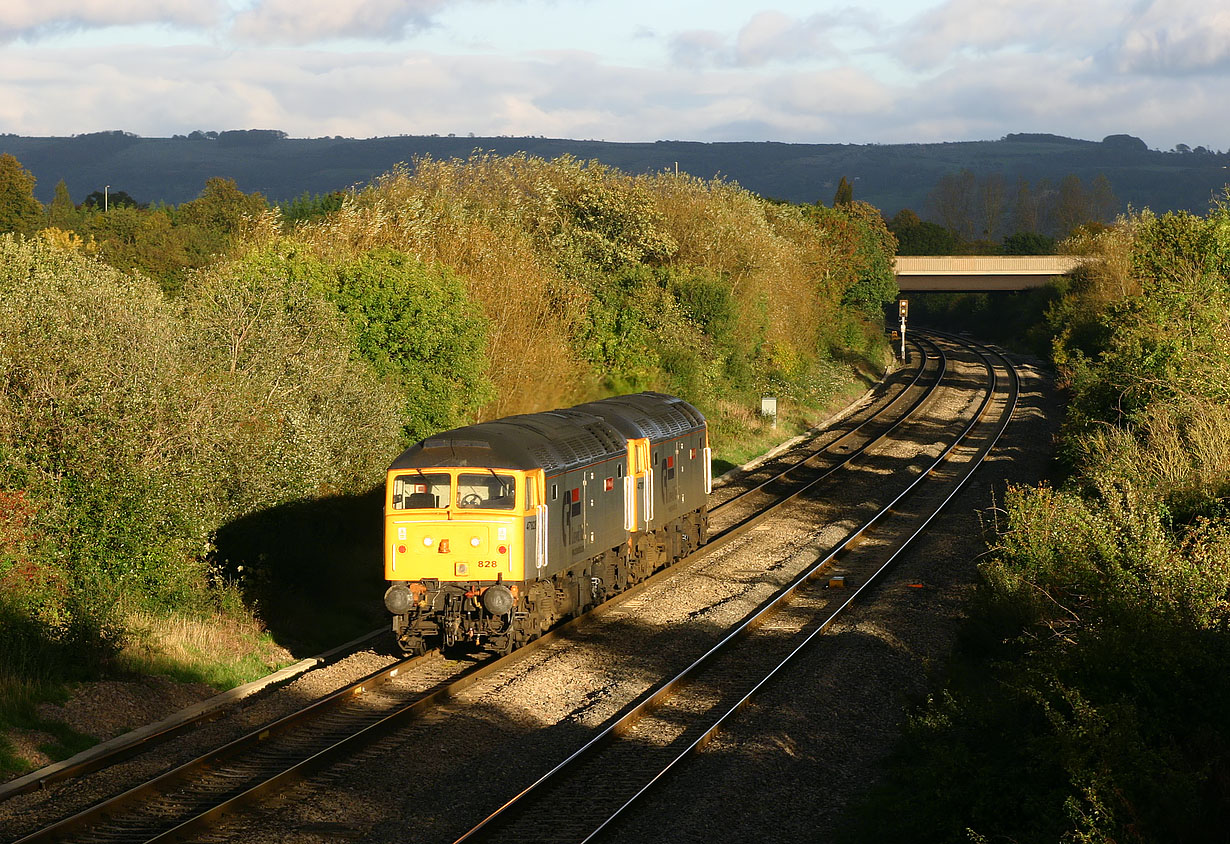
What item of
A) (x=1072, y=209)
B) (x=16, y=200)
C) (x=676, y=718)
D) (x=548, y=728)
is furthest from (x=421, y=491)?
(x=1072, y=209)

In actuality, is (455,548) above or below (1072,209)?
below

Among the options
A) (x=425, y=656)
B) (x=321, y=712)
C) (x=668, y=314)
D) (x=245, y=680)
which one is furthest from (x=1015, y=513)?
(x=668, y=314)

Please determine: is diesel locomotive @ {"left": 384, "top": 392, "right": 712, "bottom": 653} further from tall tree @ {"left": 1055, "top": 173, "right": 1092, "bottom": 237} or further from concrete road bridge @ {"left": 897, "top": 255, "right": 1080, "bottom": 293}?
tall tree @ {"left": 1055, "top": 173, "right": 1092, "bottom": 237}

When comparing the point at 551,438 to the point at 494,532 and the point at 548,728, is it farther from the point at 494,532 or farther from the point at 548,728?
the point at 548,728

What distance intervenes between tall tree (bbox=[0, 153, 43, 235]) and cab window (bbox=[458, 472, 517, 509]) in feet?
223

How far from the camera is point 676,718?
52.5 feet

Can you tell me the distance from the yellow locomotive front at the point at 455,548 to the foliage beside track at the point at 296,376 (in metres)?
2.86

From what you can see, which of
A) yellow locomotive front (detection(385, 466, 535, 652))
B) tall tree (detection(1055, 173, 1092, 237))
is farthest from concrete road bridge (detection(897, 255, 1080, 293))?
tall tree (detection(1055, 173, 1092, 237))

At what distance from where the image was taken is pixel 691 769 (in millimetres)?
13945

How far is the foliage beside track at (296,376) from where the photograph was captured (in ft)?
60.2

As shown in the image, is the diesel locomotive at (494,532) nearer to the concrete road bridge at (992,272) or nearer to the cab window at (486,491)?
the cab window at (486,491)

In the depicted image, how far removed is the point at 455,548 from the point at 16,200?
76522 mm

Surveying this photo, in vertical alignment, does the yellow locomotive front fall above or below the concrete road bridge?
below

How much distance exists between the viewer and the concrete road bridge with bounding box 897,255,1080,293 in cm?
9044
